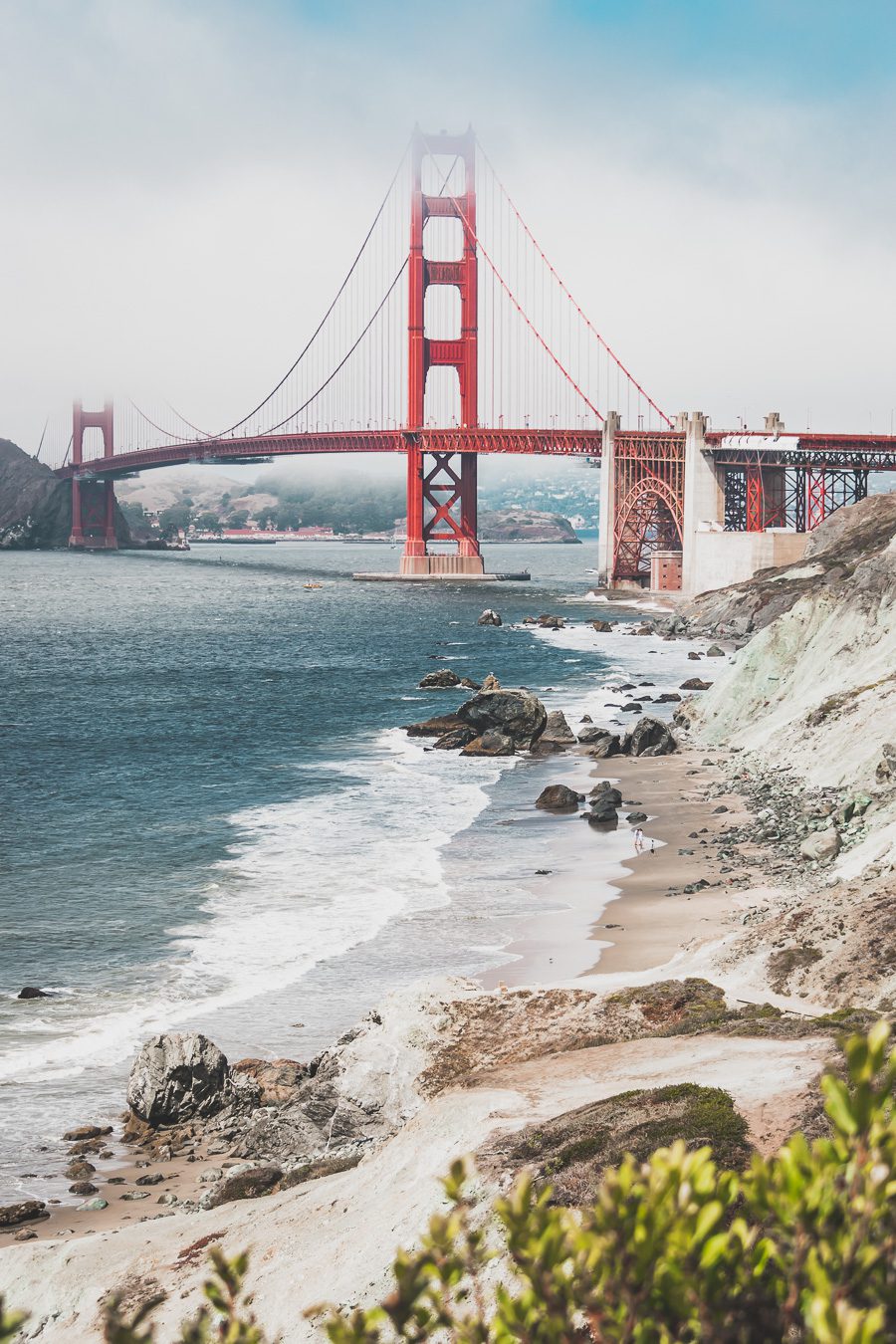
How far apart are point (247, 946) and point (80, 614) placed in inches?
3479

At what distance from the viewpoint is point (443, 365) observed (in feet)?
456

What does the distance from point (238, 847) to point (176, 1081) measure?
1504cm

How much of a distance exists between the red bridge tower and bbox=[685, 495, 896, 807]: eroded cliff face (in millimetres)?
87671

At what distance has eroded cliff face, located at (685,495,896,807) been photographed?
33297 millimetres

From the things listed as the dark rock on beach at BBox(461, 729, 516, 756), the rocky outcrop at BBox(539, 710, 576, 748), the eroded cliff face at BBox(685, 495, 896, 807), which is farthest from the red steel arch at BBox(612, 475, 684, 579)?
the dark rock on beach at BBox(461, 729, 516, 756)

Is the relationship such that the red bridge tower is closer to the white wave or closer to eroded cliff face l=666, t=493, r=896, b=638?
eroded cliff face l=666, t=493, r=896, b=638

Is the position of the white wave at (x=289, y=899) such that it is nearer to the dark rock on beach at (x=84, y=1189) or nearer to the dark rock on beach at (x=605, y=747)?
the dark rock on beach at (x=605, y=747)

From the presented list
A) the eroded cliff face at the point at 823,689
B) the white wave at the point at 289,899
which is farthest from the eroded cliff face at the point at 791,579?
the white wave at the point at 289,899

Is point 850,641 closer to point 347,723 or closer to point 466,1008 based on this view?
point 347,723

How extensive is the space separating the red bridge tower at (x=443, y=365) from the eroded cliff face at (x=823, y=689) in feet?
288

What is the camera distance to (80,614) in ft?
360

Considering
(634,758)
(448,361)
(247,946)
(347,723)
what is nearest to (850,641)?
(634,758)

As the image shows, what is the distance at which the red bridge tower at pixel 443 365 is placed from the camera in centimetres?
13425

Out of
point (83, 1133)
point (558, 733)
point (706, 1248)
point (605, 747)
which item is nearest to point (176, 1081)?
point (83, 1133)
